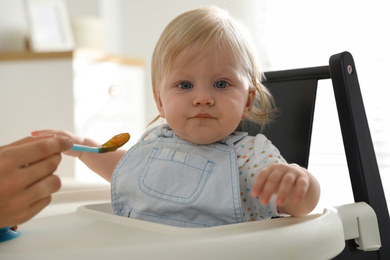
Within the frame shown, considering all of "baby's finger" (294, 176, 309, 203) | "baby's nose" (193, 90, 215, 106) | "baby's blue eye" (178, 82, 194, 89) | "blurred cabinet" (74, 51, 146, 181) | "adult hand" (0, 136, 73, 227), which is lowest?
"blurred cabinet" (74, 51, 146, 181)

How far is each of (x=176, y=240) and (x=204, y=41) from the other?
1.08 ft

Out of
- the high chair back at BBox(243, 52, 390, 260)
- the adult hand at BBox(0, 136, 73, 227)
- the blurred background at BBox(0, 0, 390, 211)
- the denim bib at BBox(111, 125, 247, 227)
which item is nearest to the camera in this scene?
the adult hand at BBox(0, 136, 73, 227)

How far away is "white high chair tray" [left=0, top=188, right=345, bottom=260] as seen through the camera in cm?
49

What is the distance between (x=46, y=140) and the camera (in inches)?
19.3

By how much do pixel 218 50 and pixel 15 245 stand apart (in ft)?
1.27

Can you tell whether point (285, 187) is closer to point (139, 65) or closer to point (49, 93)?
point (49, 93)

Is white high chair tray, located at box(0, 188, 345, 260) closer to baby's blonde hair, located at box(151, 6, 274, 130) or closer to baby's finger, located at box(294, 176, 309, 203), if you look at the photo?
baby's finger, located at box(294, 176, 309, 203)

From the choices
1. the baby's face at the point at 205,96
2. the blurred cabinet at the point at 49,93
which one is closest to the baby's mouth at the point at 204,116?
the baby's face at the point at 205,96

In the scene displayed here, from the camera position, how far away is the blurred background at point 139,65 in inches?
82.3

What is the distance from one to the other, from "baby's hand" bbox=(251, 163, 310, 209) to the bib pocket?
0.16 meters

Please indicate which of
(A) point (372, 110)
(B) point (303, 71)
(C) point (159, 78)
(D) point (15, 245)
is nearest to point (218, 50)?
(C) point (159, 78)

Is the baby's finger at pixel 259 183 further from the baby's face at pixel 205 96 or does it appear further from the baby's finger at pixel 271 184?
the baby's face at pixel 205 96

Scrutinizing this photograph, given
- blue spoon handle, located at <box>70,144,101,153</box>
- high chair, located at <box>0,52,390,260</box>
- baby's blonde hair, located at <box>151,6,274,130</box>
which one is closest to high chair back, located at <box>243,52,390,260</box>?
high chair, located at <box>0,52,390,260</box>

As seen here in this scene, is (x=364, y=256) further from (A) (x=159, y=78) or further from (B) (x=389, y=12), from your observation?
(B) (x=389, y=12)
